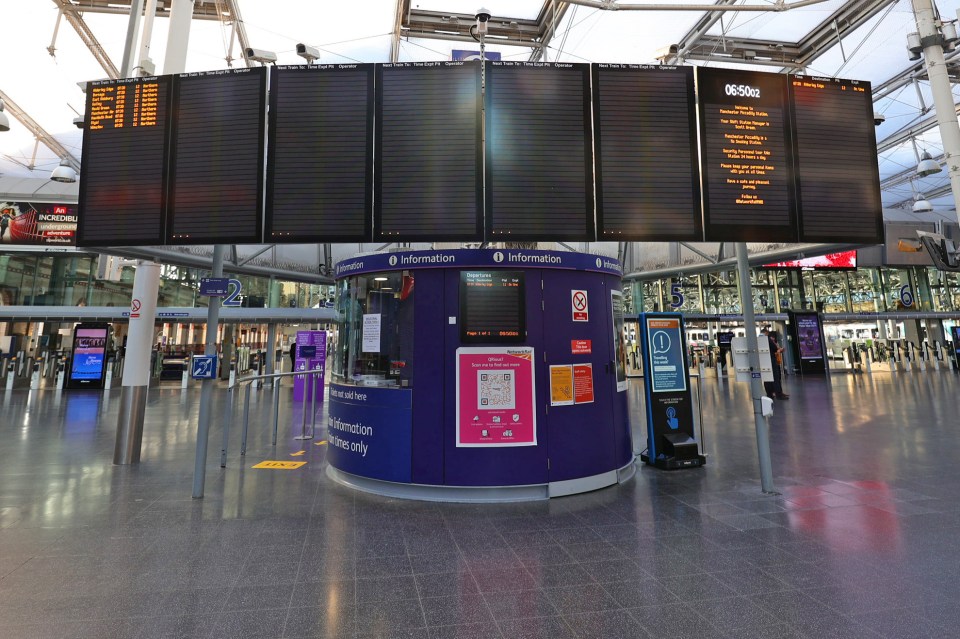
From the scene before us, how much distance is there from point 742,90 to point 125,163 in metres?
6.32

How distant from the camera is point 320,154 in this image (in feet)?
14.1

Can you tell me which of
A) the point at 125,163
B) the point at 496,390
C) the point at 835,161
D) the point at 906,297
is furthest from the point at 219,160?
the point at 906,297

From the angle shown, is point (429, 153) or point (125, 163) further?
point (125, 163)

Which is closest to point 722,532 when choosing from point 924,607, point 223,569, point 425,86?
point 924,607

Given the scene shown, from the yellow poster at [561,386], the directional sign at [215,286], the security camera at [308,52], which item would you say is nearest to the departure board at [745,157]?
the yellow poster at [561,386]

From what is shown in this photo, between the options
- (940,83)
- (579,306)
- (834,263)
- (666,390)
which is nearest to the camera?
(579,306)

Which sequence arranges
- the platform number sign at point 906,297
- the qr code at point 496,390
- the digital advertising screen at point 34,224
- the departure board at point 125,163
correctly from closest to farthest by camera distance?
the departure board at point 125,163, the qr code at point 496,390, the digital advertising screen at point 34,224, the platform number sign at point 906,297

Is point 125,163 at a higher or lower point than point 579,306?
higher

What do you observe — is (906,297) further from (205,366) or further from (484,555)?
(205,366)

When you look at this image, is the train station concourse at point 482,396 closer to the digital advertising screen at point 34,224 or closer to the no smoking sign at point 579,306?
the no smoking sign at point 579,306

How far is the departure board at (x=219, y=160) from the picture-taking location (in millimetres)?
4305

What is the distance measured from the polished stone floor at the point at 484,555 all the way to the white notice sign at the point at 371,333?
1627 millimetres

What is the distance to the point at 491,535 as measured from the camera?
150 inches

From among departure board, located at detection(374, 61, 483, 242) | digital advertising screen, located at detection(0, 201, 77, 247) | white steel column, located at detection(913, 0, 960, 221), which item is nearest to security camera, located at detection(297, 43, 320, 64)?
departure board, located at detection(374, 61, 483, 242)
